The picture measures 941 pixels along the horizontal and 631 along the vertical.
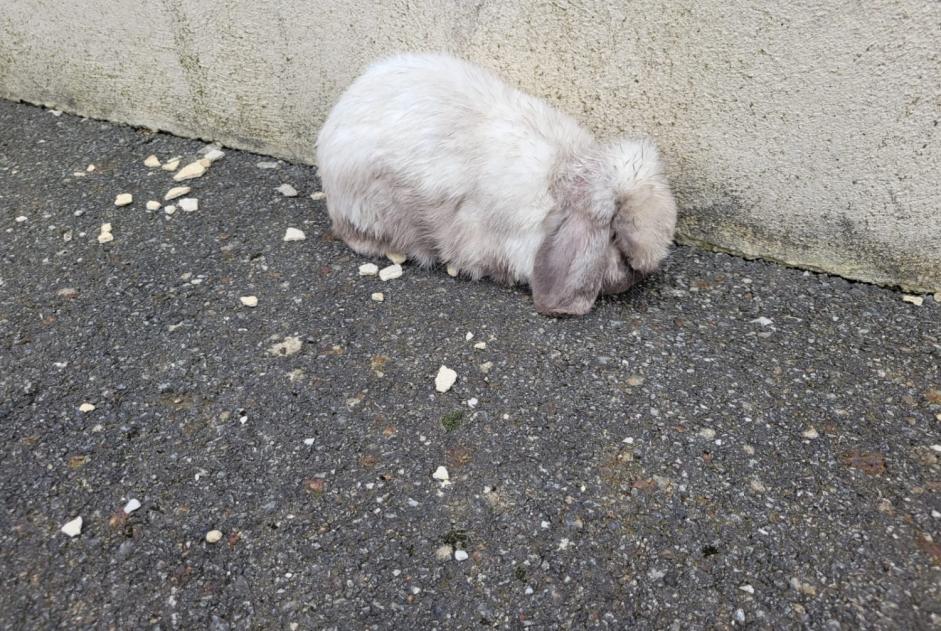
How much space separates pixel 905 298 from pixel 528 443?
5.91 ft

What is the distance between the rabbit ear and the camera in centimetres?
307

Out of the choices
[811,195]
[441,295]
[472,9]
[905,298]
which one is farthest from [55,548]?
[905,298]

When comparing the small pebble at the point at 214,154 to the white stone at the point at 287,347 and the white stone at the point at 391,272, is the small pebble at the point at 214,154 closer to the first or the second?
the white stone at the point at 391,272

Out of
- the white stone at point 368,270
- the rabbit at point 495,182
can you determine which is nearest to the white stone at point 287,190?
the rabbit at point 495,182

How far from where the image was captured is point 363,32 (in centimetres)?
372

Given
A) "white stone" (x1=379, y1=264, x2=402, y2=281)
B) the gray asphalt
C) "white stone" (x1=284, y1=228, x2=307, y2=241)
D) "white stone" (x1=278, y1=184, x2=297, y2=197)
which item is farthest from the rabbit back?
"white stone" (x1=278, y1=184, x2=297, y2=197)

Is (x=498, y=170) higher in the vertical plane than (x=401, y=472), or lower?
higher

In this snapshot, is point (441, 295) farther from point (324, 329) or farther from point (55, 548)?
point (55, 548)

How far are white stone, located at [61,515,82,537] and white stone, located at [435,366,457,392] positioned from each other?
1.26m

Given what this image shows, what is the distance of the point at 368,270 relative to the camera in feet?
11.6

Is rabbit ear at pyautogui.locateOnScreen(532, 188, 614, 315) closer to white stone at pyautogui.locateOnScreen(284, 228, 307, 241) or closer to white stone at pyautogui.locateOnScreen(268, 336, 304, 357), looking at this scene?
white stone at pyautogui.locateOnScreen(268, 336, 304, 357)

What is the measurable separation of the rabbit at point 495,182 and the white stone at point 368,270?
6.9 inches

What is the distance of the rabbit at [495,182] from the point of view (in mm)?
3088

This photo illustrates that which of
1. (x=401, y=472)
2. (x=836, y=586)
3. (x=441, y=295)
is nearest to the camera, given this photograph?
(x=836, y=586)
